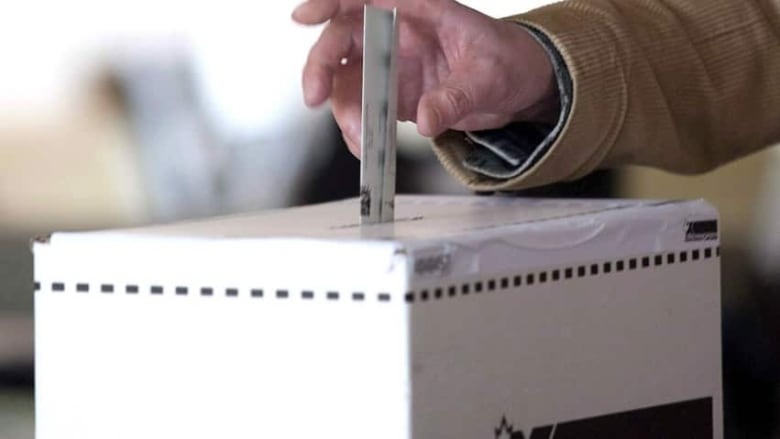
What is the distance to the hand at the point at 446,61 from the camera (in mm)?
758

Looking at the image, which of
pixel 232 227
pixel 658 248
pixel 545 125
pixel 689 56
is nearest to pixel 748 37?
pixel 689 56

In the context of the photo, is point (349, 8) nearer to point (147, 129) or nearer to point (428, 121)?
point (428, 121)

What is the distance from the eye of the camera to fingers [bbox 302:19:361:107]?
747 mm

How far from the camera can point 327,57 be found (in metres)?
0.77

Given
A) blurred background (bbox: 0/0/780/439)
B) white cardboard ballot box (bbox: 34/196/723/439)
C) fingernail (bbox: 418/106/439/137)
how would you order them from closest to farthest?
white cardboard ballot box (bbox: 34/196/723/439), fingernail (bbox: 418/106/439/137), blurred background (bbox: 0/0/780/439)

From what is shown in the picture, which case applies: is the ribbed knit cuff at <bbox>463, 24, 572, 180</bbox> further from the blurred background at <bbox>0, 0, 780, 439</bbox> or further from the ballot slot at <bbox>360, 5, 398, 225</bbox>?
the blurred background at <bbox>0, 0, 780, 439</bbox>

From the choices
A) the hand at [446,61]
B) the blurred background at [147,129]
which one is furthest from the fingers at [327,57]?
the blurred background at [147,129]

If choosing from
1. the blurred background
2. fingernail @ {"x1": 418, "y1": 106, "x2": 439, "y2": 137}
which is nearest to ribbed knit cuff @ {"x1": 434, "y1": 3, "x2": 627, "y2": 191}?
Answer: fingernail @ {"x1": 418, "y1": 106, "x2": 439, "y2": 137}

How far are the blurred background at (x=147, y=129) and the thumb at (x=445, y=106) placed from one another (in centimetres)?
95

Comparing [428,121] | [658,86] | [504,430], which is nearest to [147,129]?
[658,86]

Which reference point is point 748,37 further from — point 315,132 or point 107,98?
point 107,98

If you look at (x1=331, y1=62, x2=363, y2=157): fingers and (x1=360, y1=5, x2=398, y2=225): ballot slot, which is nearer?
(x1=360, y1=5, x2=398, y2=225): ballot slot

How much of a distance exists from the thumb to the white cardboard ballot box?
48 millimetres

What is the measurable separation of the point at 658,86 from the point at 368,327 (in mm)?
376
